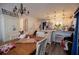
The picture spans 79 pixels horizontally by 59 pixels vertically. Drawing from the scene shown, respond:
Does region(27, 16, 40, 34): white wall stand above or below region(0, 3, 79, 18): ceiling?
below

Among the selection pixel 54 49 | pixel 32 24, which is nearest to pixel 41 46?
pixel 54 49

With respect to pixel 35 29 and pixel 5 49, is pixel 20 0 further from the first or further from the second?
pixel 5 49

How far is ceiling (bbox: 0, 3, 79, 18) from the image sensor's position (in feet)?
6.92

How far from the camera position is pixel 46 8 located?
84.6 inches

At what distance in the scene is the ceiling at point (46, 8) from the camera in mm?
2109

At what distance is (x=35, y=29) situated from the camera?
7.13 feet

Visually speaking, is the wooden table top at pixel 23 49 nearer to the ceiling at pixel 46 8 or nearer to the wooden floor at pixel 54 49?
the wooden floor at pixel 54 49

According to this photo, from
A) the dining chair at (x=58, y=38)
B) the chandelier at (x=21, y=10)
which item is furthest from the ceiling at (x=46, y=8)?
the dining chair at (x=58, y=38)

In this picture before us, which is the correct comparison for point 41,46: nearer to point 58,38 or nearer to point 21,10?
point 58,38

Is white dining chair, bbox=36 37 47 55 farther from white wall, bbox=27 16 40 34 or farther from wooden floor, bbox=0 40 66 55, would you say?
white wall, bbox=27 16 40 34

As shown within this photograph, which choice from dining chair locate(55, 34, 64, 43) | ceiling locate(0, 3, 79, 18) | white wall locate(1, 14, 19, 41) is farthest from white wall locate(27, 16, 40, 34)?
dining chair locate(55, 34, 64, 43)
